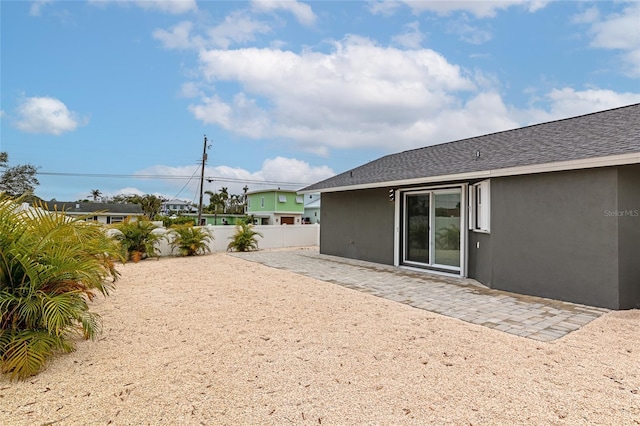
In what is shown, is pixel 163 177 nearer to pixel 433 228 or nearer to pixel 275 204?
pixel 275 204

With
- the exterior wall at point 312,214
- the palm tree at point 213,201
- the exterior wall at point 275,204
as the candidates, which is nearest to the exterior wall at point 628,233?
the exterior wall at point 275,204

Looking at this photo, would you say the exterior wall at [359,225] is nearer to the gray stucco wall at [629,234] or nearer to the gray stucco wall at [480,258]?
the gray stucco wall at [480,258]

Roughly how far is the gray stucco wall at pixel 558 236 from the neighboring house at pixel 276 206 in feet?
91.3

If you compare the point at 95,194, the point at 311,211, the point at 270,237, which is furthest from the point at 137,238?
the point at 95,194

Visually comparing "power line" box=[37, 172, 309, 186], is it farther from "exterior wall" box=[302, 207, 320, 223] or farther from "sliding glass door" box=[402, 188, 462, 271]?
"sliding glass door" box=[402, 188, 462, 271]

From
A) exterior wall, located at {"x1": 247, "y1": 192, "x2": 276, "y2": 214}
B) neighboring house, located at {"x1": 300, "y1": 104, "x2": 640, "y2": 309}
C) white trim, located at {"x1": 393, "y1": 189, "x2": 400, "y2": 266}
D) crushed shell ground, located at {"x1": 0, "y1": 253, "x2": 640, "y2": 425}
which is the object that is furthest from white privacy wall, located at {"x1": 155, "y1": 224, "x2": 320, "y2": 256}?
exterior wall, located at {"x1": 247, "y1": 192, "x2": 276, "y2": 214}

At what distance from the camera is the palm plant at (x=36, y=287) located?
2986mm

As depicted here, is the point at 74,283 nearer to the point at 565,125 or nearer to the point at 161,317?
the point at 161,317

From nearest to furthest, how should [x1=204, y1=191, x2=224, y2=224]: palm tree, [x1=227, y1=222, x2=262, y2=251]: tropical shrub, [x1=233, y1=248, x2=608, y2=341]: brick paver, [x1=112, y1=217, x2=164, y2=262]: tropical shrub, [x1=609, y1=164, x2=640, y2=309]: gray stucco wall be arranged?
[x1=233, y1=248, x2=608, y2=341]: brick paver, [x1=609, y1=164, x2=640, y2=309]: gray stucco wall, [x1=112, y1=217, x2=164, y2=262]: tropical shrub, [x1=227, y1=222, x2=262, y2=251]: tropical shrub, [x1=204, y1=191, x2=224, y2=224]: palm tree

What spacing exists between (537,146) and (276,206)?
28833 millimetres

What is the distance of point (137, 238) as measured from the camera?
11555 mm

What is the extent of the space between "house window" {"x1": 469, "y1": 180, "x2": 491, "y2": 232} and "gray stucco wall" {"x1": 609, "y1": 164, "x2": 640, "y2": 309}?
212 centimetres

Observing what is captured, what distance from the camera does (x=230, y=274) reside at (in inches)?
334

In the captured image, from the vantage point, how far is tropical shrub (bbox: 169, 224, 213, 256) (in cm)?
1257
